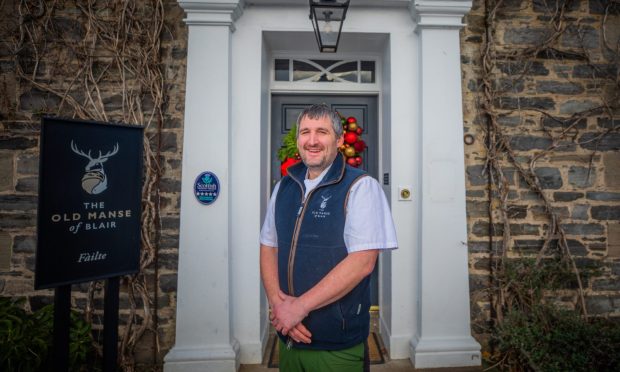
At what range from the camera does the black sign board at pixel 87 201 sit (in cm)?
173

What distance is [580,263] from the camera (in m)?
3.23

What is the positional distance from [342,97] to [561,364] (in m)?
3.23

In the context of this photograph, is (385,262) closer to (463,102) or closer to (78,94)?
(463,102)

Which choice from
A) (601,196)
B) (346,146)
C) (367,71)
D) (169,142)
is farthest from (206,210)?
(601,196)

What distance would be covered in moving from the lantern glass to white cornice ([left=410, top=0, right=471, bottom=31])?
2.93 feet

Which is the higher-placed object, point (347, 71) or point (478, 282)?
point (347, 71)

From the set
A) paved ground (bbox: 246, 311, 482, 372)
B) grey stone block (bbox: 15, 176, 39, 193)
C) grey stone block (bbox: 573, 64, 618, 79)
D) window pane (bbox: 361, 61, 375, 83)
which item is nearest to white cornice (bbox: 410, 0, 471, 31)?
window pane (bbox: 361, 61, 375, 83)

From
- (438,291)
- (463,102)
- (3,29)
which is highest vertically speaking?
(3,29)

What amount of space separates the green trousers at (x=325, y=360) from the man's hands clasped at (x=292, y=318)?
0.33ft

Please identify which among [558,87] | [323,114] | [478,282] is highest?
[558,87]

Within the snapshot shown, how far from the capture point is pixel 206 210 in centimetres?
297

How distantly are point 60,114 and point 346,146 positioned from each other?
112 inches

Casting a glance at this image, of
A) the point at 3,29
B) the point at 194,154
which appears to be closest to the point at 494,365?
the point at 194,154

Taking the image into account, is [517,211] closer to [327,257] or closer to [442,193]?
[442,193]
